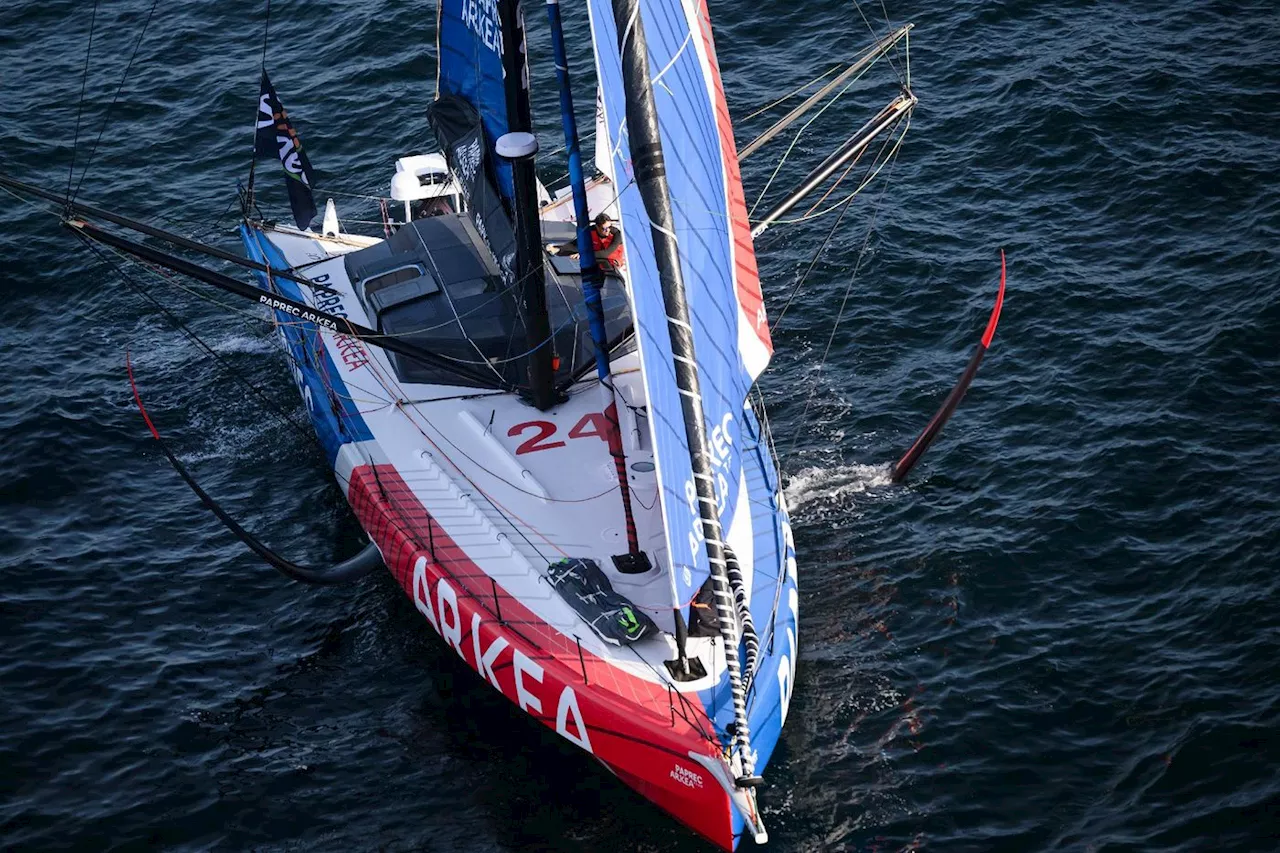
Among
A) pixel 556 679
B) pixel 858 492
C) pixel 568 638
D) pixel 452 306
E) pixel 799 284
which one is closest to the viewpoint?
pixel 556 679

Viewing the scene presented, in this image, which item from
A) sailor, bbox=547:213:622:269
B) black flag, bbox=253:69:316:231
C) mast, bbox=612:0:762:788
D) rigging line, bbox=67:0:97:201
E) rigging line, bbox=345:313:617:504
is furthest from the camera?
rigging line, bbox=67:0:97:201

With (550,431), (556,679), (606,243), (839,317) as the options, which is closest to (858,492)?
(839,317)

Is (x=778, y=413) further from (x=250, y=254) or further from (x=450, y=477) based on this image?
(x=250, y=254)

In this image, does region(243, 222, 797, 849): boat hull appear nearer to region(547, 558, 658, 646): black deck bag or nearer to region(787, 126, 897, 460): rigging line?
region(547, 558, 658, 646): black deck bag

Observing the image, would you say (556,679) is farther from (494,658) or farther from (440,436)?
(440,436)

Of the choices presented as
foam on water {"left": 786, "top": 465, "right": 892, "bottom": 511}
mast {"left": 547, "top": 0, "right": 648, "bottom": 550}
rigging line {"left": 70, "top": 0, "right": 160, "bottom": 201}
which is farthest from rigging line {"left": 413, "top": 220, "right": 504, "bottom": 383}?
rigging line {"left": 70, "top": 0, "right": 160, "bottom": 201}

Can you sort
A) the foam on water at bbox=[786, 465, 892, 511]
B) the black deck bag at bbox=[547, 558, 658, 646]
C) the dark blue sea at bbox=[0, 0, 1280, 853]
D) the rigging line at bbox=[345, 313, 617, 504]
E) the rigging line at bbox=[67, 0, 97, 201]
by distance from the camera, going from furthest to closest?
the rigging line at bbox=[67, 0, 97, 201], the foam on water at bbox=[786, 465, 892, 511], the rigging line at bbox=[345, 313, 617, 504], the dark blue sea at bbox=[0, 0, 1280, 853], the black deck bag at bbox=[547, 558, 658, 646]

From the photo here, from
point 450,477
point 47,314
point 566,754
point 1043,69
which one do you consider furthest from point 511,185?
point 1043,69
